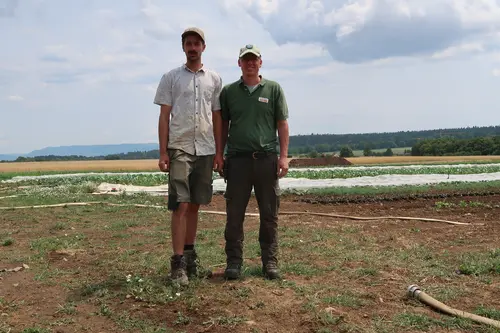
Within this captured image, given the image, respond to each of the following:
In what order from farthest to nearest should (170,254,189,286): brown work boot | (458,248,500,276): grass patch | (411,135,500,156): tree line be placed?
(411,135,500,156): tree line < (458,248,500,276): grass patch < (170,254,189,286): brown work boot

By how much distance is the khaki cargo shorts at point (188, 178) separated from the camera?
4.82 meters

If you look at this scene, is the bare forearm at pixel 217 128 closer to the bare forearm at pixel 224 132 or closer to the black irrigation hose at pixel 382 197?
the bare forearm at pixel 224 132

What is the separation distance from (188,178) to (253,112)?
902 mm

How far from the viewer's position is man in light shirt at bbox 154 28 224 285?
15.8 feet

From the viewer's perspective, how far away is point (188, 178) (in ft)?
16.2

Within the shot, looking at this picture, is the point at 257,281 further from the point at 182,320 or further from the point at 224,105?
the point at 224,105

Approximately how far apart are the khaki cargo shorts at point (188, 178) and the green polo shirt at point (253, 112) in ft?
1.18

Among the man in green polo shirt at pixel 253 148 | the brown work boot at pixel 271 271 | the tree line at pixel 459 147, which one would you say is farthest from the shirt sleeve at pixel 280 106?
the tree line at pixel 459 147

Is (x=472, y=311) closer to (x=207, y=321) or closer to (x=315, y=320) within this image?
(x=315, y=320)

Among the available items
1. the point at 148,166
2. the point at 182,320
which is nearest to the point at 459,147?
the point at 148,166

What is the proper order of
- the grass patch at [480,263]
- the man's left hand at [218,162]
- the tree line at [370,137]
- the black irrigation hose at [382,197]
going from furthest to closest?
the tree line at [370,137] < the black irrigation hose at [382,197] < the grass patch at [480,263] < the man's left hand at [218,162]

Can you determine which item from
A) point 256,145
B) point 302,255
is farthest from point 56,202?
point 256,145

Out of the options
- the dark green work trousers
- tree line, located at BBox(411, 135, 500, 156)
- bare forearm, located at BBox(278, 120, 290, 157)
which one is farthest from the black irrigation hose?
tree line, located at BBox(411, 135, 500, 156)

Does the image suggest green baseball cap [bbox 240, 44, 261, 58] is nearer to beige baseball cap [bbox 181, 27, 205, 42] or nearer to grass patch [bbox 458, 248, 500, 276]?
beige baseball cap [bbox 181, 27, 205, 42]
